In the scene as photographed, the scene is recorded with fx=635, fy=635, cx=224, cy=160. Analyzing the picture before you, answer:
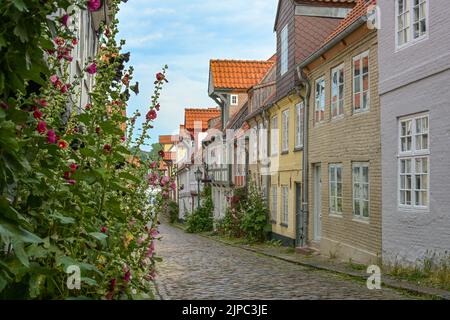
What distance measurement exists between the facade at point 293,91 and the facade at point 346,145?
1.10 m

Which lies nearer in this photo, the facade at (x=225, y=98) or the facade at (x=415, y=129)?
the facade at (x=415, y=129)

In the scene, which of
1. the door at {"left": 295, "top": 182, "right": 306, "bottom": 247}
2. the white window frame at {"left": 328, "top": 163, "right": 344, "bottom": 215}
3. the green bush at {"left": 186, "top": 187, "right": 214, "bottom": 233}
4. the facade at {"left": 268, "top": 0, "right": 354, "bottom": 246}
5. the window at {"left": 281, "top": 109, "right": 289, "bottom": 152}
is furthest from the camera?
the green bush at {"left": 186, "top": 187, "right": 214, "bottom": 233}

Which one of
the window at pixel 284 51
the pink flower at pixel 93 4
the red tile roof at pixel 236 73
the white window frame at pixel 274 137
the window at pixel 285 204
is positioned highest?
the red tile roof at pixel 236 73

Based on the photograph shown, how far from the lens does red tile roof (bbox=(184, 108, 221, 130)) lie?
47.5 m

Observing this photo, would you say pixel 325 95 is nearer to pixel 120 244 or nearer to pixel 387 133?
pixel 387 133

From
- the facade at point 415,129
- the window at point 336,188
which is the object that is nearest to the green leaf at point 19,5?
the facade at point 415,129

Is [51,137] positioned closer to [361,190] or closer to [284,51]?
[361,190]

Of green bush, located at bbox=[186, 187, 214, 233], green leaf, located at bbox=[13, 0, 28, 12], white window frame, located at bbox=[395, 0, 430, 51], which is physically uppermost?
white window frame, located at bbox=[395, 0, 430, 51]

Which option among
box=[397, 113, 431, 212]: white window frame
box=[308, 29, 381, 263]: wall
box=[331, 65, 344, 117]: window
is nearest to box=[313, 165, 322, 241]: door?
box=[308, 29, 381, 263]: wall

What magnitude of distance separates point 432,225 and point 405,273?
102 cm

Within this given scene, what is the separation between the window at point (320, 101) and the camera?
677 inches

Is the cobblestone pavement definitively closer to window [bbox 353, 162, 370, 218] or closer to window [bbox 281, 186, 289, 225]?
window [bbox 353, 162, 370, 218]

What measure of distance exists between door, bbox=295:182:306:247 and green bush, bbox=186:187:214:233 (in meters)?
15.4

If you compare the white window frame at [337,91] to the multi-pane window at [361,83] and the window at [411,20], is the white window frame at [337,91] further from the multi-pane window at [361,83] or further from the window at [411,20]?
the window at [411,20]
